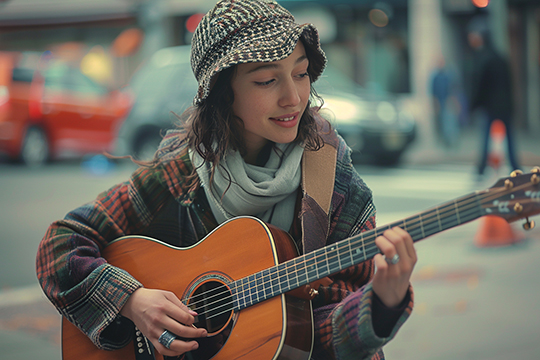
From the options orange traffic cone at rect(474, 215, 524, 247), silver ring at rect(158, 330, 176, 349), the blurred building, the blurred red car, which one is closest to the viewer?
silver ring at rect(158, 330, 176, 349)

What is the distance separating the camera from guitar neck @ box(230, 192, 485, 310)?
147 centimetres

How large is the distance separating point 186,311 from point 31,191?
778cm

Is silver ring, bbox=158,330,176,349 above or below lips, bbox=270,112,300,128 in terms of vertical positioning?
below

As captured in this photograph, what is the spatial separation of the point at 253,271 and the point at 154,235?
0.51 meters

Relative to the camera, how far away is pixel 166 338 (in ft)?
6.03

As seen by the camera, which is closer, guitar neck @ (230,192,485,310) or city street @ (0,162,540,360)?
guitar neck @ (230,192,485,310)

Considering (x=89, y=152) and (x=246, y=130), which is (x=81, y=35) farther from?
(x=246, y=130)

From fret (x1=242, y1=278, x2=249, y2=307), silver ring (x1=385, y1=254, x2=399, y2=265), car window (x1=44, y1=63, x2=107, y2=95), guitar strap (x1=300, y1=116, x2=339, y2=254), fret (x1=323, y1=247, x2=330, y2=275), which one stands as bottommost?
fret (x1=242, y1=278, x2=249, y2=307)

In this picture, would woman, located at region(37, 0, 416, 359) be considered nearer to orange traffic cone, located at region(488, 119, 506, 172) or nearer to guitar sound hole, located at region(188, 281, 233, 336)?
guitar sound hole, located at region(188, 281, 233, 336)

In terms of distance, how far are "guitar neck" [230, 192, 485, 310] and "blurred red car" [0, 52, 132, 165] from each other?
33.4 ft

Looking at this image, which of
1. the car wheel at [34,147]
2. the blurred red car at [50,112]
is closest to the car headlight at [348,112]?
the blurred red car at [50,112]

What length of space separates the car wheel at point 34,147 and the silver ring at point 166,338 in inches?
427

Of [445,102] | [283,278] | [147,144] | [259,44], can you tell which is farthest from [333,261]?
[445,102]

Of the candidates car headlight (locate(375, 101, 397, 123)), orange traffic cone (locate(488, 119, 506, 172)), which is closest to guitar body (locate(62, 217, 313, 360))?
orange traffic cone (locate(488, 119, 506, 172))
